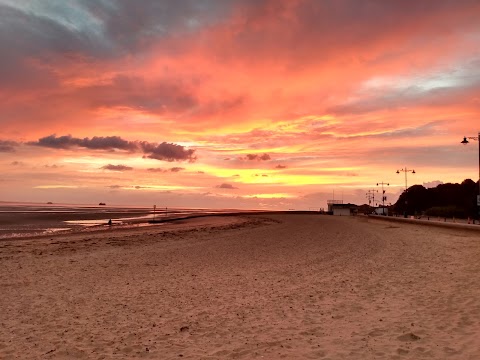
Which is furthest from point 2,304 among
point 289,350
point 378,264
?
point 378,264

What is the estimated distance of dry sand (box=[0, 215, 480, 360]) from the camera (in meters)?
8.43

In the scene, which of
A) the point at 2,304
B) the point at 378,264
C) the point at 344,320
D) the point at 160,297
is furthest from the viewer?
the point at 378,264

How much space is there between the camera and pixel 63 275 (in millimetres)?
17234

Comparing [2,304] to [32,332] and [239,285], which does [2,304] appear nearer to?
[32,332]

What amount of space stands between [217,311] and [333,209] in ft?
470

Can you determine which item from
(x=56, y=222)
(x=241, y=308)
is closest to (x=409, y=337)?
(x=241, y=308)

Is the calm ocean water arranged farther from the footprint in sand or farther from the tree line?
the tree line

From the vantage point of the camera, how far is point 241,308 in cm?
1166

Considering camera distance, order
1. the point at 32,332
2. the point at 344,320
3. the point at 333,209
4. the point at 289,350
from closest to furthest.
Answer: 1. the point at 289,350
2. the point at 32,332
3. the point at 344,320
4. the point at 333,209

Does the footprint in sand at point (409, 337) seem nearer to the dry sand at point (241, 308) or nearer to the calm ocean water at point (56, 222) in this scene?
the dry sand at point (241, 308)

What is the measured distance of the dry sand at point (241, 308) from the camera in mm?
8430

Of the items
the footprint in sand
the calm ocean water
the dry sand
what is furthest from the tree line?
the footprint in sand

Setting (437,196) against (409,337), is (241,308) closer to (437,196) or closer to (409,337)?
(409,337)

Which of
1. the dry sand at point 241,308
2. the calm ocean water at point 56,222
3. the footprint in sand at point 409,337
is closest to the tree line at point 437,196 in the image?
the calm ocean water at point 56,222
